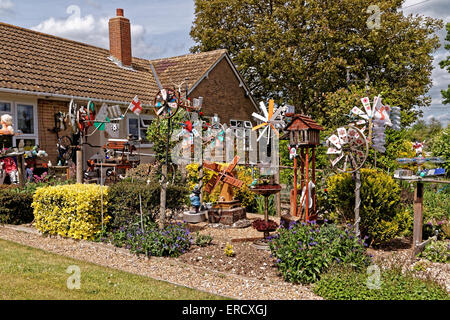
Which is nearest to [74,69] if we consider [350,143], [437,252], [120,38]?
[120,38]

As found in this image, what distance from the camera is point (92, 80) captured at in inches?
661

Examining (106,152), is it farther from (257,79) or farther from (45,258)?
(257,79)

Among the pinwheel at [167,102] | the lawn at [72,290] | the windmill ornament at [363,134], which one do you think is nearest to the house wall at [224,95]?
the pinwheel at [167,102]

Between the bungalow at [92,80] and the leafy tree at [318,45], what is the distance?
294cm

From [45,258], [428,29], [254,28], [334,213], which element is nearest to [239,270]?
[334,213]

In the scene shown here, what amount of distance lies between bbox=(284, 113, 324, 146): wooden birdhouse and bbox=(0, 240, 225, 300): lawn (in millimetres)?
3909

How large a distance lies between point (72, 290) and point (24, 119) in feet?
33.2

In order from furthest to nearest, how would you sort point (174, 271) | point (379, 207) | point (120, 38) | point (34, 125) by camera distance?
point (120, 38) < point (34, 125) < point (379, 207) < point (174, 271)

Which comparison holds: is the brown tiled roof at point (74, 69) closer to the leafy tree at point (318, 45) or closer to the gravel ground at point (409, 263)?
the leafy tree at point (318, 45)

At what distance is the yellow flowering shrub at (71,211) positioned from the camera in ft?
26.1

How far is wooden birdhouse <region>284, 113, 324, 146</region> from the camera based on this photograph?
26.3 feet

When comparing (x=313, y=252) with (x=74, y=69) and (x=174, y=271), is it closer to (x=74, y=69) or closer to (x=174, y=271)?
(x=174, y=271)

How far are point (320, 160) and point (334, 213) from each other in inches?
206

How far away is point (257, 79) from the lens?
27297 mm
